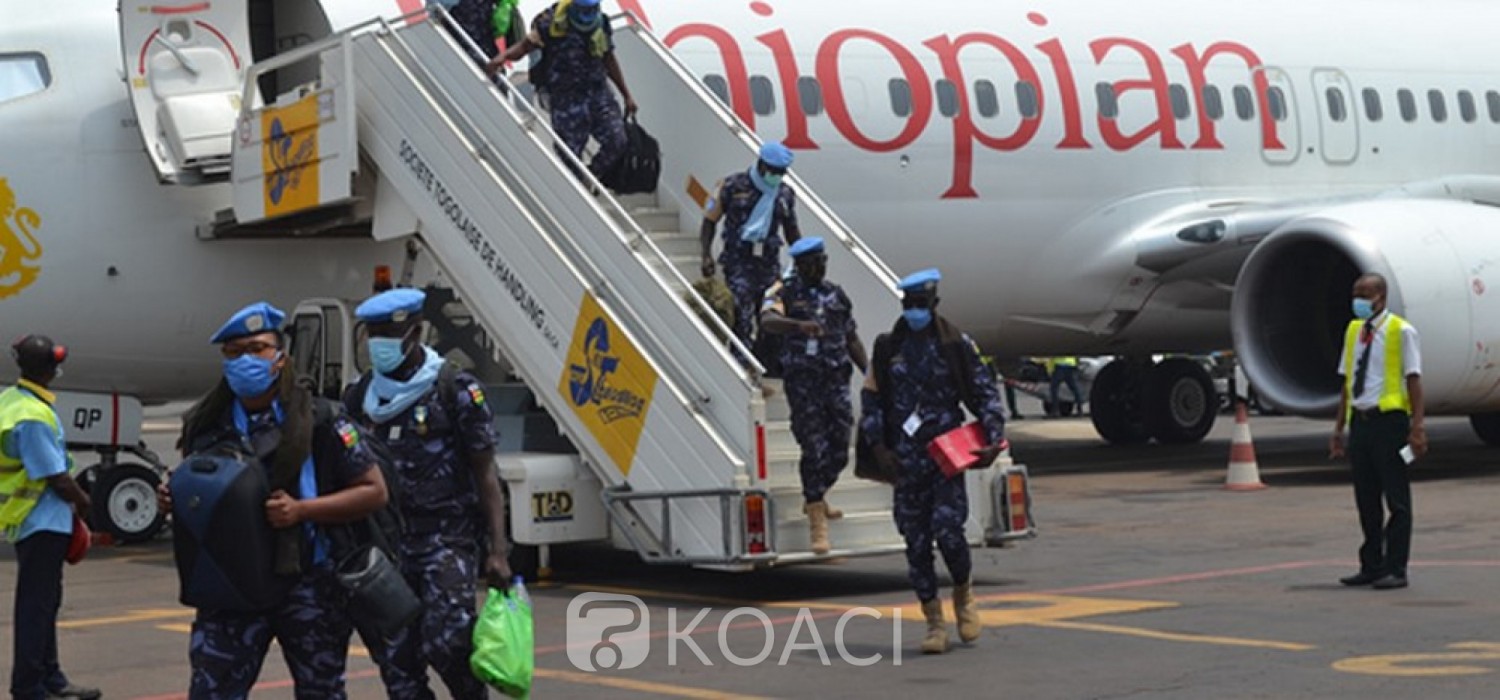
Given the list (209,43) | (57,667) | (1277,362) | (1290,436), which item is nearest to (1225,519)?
(1277,362)

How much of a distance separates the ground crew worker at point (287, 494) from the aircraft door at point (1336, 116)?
51.3 ft

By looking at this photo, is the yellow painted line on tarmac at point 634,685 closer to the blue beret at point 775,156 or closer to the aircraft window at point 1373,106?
the blue beret at point 775,156

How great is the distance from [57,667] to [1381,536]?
6218 mm

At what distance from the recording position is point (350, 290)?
14844 millimetres

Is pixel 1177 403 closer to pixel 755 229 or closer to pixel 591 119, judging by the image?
pixel 591 119

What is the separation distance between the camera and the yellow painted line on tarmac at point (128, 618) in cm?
1149

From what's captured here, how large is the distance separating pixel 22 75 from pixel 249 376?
872 cm

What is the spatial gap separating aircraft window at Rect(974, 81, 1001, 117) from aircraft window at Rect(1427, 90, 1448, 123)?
211 inches

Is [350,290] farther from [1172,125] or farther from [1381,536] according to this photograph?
[1172,125]

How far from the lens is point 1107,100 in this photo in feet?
63.6

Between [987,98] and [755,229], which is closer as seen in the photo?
[755,229]

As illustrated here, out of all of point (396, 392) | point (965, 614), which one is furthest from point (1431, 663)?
point (396, 392)

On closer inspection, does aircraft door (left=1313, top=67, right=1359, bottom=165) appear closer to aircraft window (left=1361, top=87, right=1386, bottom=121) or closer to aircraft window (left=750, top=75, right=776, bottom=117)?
aircraft window (left=1361, top=87, right=1386, bottom=121)

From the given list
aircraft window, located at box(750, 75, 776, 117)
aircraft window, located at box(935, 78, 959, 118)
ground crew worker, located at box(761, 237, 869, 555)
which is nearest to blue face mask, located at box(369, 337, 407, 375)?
ground crew worker, located at box(761, 237, 869, 555)
